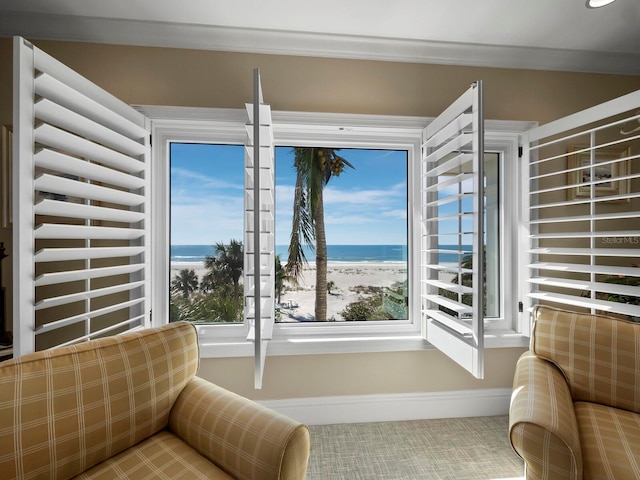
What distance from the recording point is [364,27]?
2059mm

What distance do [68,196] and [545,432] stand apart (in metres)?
2.27

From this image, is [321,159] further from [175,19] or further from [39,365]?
[39,365]

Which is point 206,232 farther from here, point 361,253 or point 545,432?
point 545,432

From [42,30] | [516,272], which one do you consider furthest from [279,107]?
[516,272]

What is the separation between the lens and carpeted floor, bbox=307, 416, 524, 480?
1.77 m

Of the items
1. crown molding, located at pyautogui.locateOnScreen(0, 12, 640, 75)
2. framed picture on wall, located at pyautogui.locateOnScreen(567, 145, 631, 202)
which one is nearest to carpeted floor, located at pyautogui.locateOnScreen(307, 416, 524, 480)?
framed picture on wall, located at pyautogui.locateOnScreen(567, 145, 631, 202)

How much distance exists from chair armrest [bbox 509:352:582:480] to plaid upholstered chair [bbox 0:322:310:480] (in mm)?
782

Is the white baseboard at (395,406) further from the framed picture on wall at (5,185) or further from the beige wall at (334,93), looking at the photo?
the framed picture on wall at (5,185)

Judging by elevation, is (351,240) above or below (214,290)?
above

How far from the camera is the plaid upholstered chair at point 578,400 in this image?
46.7 inches

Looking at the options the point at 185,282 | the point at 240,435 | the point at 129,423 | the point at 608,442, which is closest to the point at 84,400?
the point at 129,423

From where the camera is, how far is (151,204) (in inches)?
85.3

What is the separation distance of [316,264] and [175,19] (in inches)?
67.4

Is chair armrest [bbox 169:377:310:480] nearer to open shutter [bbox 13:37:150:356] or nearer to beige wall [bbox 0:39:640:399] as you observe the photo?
open shutter [bbox 13:37:150:356]
